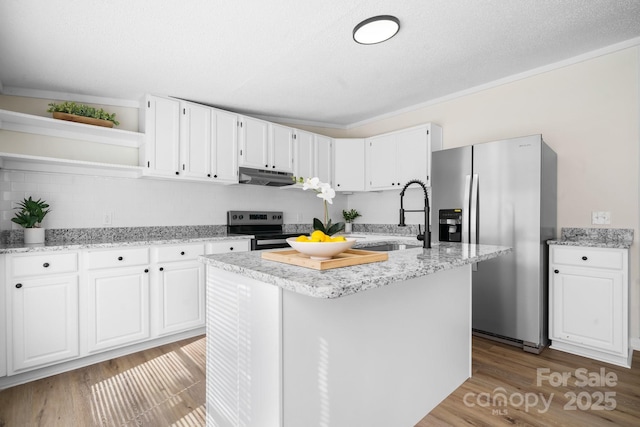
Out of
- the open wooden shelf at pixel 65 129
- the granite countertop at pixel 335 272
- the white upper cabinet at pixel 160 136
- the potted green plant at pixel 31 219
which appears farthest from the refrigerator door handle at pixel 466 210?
the potted green plant at pixel 31 219

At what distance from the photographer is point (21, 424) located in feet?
6.05

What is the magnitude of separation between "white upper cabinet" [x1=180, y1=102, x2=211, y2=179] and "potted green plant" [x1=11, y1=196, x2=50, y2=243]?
118cm

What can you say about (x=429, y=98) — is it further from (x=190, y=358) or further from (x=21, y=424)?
(x=21, y=424)

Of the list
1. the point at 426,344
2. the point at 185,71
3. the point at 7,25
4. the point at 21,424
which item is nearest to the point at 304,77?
the point at 185,71

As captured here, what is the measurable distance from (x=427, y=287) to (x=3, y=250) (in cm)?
283

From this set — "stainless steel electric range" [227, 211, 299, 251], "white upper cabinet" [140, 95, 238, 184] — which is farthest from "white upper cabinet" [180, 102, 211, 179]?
"stainless steel electric range" [227, 211, 299, 251]

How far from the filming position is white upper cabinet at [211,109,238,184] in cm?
357

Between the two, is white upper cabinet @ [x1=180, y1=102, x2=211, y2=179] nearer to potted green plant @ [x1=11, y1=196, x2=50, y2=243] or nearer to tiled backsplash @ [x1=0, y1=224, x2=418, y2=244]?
tiled backsplash @ [x1=0, y1=224, x2=418, y2=244]

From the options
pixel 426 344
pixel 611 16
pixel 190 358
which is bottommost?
pixel 190 358

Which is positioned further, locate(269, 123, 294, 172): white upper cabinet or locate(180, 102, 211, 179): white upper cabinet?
locate(269, 123, 294, 172): white upper cabinet

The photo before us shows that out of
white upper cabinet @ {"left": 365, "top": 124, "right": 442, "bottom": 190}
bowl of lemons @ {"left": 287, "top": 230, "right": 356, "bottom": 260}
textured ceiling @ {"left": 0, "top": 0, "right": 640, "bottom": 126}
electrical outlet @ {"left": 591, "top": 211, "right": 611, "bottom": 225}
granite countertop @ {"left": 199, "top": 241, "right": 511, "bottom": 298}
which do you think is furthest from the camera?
white upper cabinet @ {"left": 365, "top": 124, "right": 442, "bottom": 190}

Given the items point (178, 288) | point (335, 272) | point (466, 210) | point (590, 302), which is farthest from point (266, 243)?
point (590, 302)

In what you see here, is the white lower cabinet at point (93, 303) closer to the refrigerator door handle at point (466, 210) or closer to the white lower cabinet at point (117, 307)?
the white lower cabinet at point (117, 307)

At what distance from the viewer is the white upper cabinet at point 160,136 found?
3160 millimetres
